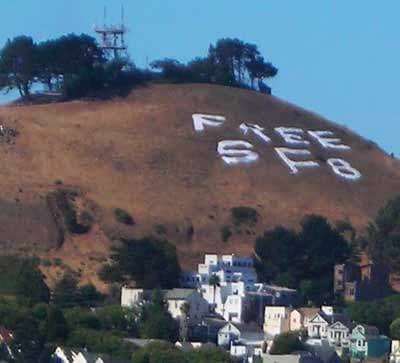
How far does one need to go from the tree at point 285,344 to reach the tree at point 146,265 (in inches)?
431

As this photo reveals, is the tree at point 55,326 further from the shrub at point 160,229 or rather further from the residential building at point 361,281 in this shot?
the shrub at point 160,229

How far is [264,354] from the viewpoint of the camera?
336 feet

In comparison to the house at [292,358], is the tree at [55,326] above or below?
above

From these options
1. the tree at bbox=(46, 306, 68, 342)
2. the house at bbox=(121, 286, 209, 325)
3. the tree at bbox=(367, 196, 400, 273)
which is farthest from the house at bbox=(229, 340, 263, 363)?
the tree at bbox=(367, 196, 400, 273)

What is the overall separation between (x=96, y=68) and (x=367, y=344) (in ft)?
128

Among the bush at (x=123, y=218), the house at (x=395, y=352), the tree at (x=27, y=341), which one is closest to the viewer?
the tree at (x=27, y=341)

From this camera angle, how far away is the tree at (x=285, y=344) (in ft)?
338

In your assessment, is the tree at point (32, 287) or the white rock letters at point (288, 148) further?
the white rock letters at point (288, 148)

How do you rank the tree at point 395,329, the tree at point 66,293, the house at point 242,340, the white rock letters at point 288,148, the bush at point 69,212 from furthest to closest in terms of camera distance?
the white rock letters at point 288,148, the bush at point 69,212, the tree at point 66,293, the tree at point 395,329, the house at point 242,340

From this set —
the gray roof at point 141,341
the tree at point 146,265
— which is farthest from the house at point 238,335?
the tree at point 146,265

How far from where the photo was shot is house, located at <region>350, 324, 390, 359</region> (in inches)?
4205

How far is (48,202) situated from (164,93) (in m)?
19.4

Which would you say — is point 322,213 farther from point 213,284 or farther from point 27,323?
point 27,323

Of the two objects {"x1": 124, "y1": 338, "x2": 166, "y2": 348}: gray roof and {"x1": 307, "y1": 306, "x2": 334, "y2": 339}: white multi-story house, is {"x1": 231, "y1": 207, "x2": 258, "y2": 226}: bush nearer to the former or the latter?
{"x1": 307, "y1": 306, "x2": 334, "y2": 339}: white multi-story house
